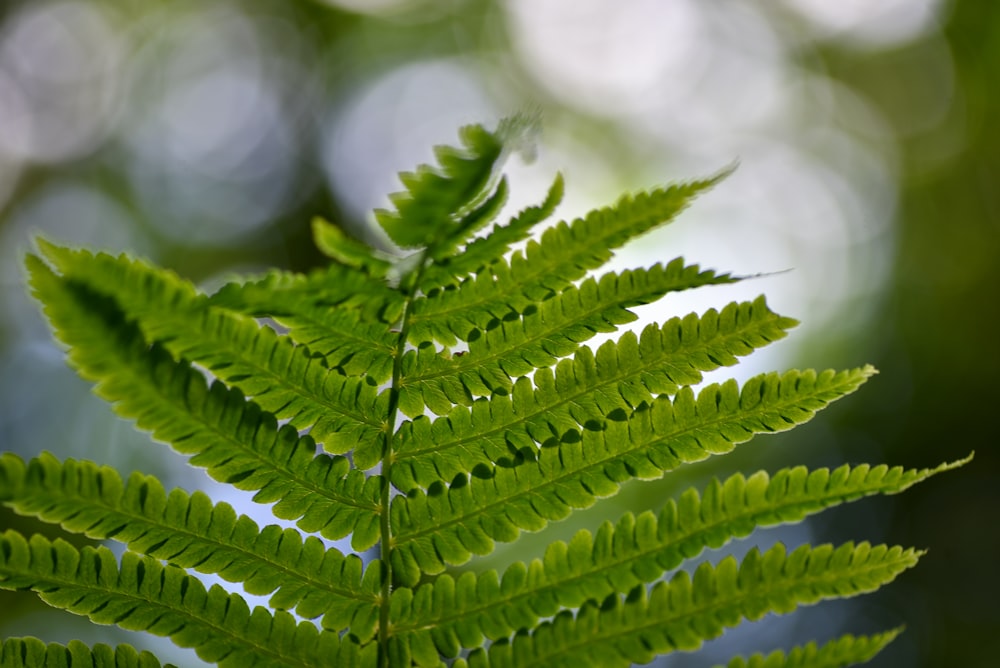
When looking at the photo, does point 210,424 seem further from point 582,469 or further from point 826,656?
point 826,656

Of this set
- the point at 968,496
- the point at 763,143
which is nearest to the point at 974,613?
the point at 968,496

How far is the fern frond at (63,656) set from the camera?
0.87 meters

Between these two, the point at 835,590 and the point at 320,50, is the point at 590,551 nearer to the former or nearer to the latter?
the point at 835,590

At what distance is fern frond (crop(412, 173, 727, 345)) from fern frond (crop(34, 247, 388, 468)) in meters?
0.14

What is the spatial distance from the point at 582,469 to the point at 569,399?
9 cm

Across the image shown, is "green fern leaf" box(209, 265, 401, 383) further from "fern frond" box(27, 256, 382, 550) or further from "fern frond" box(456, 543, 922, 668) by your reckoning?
"fern frond" box(456, 543, 922, 668)

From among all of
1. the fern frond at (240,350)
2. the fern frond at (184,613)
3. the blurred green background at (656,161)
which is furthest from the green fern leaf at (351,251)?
the blurred green background at (656,161)

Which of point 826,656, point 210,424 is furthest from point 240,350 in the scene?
point 826,656

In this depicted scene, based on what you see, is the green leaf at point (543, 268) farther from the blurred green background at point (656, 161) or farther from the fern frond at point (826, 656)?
the blurred green background at point (656, 161)

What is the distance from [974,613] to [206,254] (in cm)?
1116

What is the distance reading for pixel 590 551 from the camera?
3.21ft

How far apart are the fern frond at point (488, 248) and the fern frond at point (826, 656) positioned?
0.55 meters

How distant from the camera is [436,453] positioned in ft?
3.56

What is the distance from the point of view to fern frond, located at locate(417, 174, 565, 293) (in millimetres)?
1036
